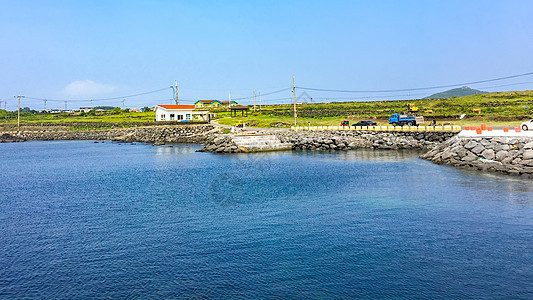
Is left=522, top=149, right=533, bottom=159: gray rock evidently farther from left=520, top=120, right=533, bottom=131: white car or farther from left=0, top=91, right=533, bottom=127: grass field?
left=0, top=91, right=533, bottom=127: grass field

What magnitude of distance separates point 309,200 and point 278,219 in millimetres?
6253

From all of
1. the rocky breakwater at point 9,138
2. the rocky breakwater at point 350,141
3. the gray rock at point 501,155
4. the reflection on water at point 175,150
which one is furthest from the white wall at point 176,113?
the gray rock at point 501,155

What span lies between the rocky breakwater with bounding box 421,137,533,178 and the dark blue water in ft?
11.4

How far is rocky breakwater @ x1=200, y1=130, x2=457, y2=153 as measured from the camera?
7031cm

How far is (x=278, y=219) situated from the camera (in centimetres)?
2706

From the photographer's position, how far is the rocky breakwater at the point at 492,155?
41.4m

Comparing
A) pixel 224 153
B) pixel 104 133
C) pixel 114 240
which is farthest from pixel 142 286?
pixel 104 133

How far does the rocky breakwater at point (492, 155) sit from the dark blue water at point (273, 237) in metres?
3.47

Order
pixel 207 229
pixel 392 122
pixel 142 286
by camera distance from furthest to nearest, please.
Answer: pixel 392 122 < pixel 207 229 < pixel 142 286

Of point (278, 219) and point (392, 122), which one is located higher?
point (392, 122)

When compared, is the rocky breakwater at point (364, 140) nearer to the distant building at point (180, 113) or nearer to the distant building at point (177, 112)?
the distant building at point (180, 113)

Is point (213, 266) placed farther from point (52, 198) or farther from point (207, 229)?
point (52, 198)

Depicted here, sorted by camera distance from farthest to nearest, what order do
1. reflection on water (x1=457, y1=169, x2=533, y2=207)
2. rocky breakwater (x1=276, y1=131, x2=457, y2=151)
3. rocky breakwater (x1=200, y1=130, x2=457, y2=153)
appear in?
rocky breakwater (x1=200, y1=130, x2=457, y2=153) < rocky breakwater (x1=276, y1=131, x2=457, y2=151) < reflection on water (x1=457, y1=169, x2=533, y2=207)

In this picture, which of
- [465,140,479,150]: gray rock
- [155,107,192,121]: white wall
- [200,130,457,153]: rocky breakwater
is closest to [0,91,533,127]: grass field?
[155,107,192,121]: white wall
